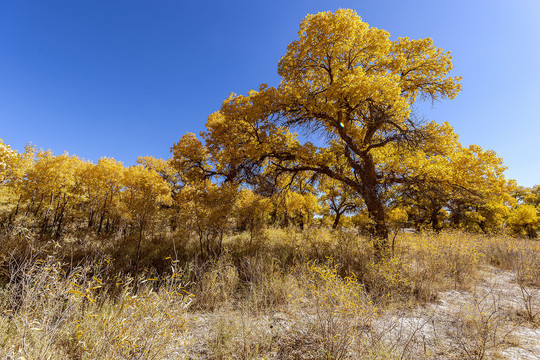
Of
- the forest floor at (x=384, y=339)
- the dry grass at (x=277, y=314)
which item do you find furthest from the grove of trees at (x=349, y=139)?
the forest floor at (x=384, y=339)

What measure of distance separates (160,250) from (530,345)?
12.9 metres

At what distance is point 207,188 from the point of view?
9.98 metres

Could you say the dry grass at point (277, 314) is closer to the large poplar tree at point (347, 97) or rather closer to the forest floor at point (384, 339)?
the forest floor at point (384, 339)

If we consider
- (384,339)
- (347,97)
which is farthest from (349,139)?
(384,339)

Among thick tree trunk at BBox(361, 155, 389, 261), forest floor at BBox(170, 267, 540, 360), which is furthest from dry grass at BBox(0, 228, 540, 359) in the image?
thick tree trunk at BBox(361, 155, 389, 261)

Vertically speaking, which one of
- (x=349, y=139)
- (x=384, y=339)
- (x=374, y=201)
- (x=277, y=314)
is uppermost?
(x=349, y=139)

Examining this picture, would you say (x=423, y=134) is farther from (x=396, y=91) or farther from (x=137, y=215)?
(x=137, y=215)

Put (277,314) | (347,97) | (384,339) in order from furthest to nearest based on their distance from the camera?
(347,97), (277,314), (384,339)

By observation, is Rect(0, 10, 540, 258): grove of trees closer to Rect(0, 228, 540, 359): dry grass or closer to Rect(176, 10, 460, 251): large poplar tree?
Rect(176, 10, 460, 251): large poplar tree

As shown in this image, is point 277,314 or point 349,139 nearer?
point 277,314

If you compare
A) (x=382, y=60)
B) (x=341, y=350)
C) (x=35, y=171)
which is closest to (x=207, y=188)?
(x=341, y=350)

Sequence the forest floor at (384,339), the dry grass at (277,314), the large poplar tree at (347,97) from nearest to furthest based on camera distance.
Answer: the dry grass at (277,314) < the forest floor at (384,339) < the large poplar tree at (347,97)

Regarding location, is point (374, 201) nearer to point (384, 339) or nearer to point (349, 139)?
point (349, 139)

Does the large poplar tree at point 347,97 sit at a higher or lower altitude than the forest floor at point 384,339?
higher
